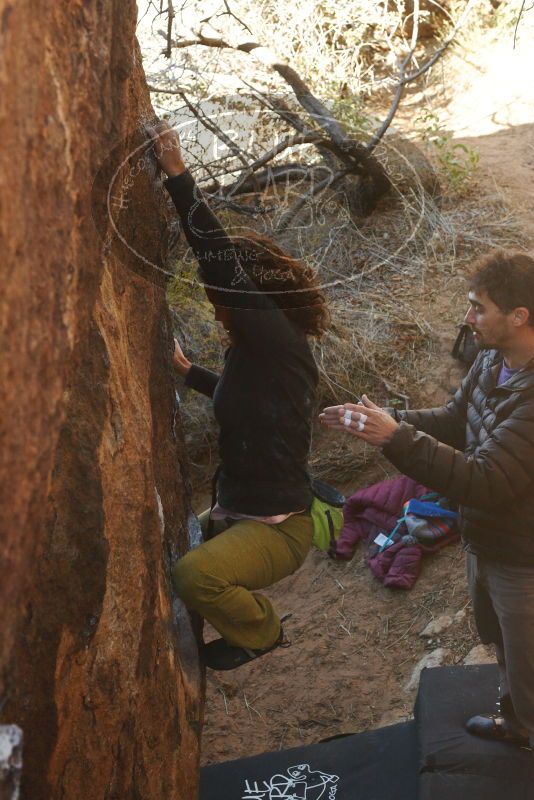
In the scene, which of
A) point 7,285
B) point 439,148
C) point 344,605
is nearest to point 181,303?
point 344,605

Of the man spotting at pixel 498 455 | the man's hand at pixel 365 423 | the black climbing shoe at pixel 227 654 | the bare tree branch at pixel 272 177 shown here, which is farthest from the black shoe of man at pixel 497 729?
the bare tree branch at pixel 272 177

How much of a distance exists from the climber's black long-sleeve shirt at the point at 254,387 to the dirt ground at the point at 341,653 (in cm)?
170

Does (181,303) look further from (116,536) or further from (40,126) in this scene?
(40,126)

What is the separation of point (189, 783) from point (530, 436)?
1.59 m

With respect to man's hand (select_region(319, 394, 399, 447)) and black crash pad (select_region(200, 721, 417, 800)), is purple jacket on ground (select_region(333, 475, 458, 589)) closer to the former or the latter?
black crash pad (select_region(200, 721, 417, 800))

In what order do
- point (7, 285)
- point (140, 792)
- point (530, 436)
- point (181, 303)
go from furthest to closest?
point (181, 303) → point (530, 436) → point (140, 792) → point (7, 285)

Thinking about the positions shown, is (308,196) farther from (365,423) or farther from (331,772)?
(331,772)

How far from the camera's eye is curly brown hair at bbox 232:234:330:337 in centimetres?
268

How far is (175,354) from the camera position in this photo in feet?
A: 10.8

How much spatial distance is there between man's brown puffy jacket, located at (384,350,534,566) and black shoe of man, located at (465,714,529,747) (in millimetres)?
763

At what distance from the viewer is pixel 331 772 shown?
11.1 ft

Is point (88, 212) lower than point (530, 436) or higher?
higher

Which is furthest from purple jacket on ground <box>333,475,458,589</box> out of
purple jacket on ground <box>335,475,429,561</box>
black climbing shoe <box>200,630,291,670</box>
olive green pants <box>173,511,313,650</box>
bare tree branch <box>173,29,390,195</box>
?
bare tree branch <box>173,29,390,195</box>

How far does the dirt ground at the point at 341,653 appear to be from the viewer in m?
4.23
